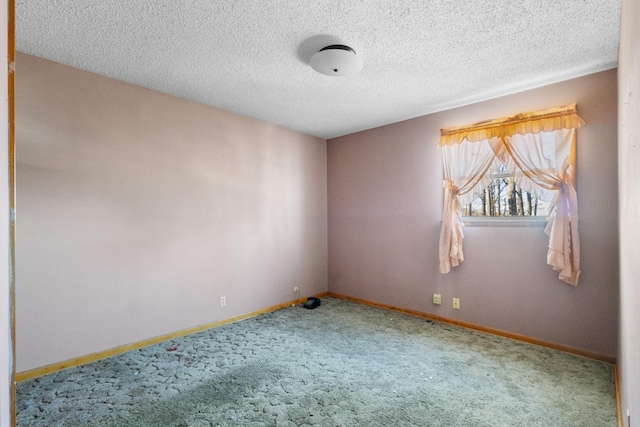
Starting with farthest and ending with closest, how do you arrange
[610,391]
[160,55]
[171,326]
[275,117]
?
[275,117] < [171,326] < [160,55] < [610,391]

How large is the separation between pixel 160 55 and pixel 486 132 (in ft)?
10.1

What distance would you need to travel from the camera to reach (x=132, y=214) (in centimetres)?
294

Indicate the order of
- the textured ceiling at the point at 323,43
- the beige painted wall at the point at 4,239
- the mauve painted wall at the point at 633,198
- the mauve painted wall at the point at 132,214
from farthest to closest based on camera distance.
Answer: the mauve painted wall at the point at 132,214 → the textured ceiling at the point at 323,43 → the mauve painted wall at the point at 633,198 → the beige painted wall at the point at 4,239

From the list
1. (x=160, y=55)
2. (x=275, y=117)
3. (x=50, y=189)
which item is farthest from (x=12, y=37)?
(x=275, y=117)

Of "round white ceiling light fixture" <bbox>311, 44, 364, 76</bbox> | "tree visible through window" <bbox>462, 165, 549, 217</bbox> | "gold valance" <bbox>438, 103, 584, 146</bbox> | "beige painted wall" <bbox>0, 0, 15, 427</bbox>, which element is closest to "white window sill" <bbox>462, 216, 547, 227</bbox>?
"tree visible through window" <bbox>462, 165, 549, 217</bbox>

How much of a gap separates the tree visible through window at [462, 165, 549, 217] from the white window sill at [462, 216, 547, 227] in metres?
0.04

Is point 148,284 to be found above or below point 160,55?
below

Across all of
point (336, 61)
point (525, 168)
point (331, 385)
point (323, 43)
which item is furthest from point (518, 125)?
point (331, 385)

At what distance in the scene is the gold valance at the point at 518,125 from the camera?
8.98ft

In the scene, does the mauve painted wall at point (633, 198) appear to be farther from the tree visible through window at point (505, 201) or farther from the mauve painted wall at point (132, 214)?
the mauve painted wall at point (132, 214)

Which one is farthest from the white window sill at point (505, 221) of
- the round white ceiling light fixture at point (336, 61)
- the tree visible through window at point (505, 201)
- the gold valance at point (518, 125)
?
the round white ceiling light fixture at point (336, 61)

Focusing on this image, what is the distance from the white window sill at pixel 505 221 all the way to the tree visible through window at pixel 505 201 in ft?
0.12

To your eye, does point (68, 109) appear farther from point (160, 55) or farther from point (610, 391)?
point (610, 391)

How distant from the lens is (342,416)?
1.92 meters
